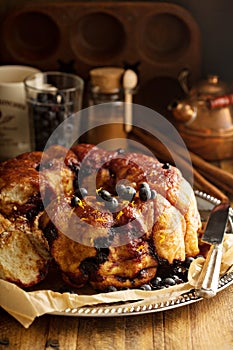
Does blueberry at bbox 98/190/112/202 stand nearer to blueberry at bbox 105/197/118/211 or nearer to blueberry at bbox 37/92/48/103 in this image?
blueberry at bbox 105/197/118/211

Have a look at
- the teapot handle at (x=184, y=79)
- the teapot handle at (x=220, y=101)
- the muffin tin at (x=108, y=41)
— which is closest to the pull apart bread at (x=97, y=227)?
the teapot handle at (x=220, y=101)

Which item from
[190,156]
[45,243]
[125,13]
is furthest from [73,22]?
[45,243]

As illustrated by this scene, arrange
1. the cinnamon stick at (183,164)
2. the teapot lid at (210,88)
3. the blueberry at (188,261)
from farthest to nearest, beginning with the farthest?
the teapot lid at (210,88) < the cinnamon stick at (183,164) < the blueberry at (188,261)

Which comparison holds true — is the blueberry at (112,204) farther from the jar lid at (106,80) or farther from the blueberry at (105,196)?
the jar lid at (106,80)

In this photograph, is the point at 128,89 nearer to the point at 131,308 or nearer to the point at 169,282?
the point at 169,282

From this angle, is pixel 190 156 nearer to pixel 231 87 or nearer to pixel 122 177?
pixel 231 87

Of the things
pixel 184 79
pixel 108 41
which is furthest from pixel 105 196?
pixel 108 41
